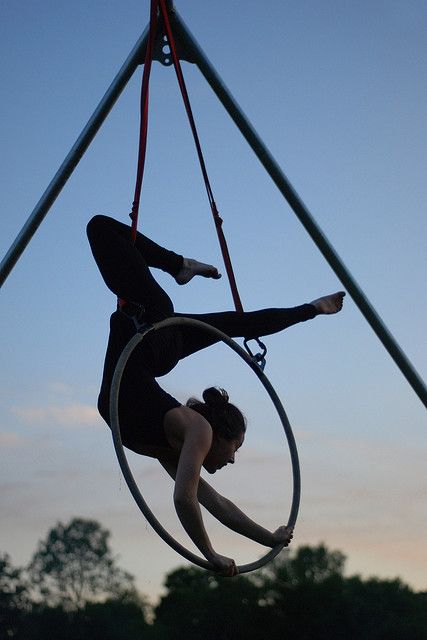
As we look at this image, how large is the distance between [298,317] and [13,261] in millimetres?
2793

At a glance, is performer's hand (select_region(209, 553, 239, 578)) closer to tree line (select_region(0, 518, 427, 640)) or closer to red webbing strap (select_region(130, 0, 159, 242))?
red webbing strap (select_region(130, 0, 159, 242))

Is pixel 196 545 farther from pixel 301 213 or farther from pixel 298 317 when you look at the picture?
pixel 301 213

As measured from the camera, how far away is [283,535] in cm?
810

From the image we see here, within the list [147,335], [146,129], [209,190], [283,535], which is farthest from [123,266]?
[283,535]

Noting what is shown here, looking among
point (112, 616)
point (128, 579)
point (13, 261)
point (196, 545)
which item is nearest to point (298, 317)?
point (196, 545)

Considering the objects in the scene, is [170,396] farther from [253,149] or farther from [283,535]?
[253,149]

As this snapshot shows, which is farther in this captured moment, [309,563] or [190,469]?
[309,563]

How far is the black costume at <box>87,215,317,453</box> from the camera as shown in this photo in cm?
752

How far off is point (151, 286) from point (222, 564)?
6.43 ft

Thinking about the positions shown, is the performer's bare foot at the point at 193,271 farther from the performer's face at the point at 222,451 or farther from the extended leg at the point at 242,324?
the performer's face at the point at 222,451

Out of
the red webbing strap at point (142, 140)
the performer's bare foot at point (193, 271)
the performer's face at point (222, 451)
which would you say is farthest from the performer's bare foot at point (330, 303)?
the red webbing strap at point (142, 140)

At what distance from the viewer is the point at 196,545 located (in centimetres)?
732

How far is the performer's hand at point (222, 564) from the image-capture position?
730 cm

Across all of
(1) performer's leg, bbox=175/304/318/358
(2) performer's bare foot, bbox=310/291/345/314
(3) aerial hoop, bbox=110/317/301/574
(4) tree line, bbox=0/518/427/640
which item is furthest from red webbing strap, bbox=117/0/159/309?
(4) tree line, bbox=0/518/427/640
